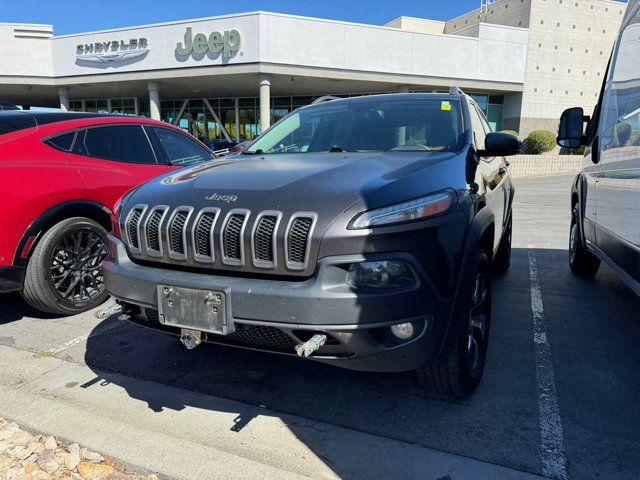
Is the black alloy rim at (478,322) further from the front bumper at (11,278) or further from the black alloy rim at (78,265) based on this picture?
the front bumper at (11,278)

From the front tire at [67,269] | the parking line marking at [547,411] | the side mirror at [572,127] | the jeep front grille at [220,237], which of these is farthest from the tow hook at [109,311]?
the side mirror at [572,127]

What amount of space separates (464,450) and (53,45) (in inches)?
1089

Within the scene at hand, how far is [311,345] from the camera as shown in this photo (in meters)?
2.02

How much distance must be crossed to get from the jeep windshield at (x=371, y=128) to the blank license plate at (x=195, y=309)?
4.95ft

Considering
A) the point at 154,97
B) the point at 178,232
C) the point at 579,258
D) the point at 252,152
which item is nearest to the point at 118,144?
the point at 252,152

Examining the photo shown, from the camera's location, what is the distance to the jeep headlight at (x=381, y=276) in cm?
203

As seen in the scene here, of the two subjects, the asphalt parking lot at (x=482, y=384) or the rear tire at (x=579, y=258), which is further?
the rear tire at (x=579, y=258)

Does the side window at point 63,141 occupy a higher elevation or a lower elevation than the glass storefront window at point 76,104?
lower

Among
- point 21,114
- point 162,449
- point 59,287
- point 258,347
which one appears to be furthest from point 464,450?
point 21,114

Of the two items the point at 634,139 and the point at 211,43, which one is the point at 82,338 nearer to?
the point at 634,139

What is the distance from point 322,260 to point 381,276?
0.26 m

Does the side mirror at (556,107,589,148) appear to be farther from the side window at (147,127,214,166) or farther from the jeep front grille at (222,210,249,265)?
the side window at (147,127,214,166)

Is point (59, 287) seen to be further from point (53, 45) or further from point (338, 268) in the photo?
point (53, 45)

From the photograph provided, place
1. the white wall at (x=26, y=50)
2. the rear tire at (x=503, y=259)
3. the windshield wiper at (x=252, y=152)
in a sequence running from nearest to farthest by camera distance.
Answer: the windshield wiper at (x=252, y=152) → the rear tire at (x=503, y=259) → the white wall at (x=26, y=50)
